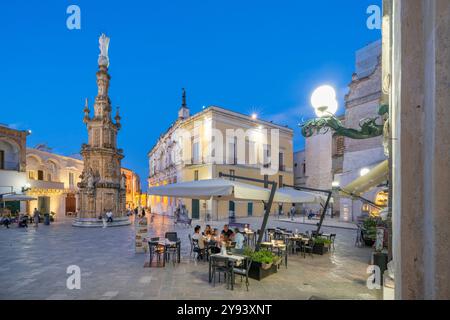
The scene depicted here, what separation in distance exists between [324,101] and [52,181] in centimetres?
3647

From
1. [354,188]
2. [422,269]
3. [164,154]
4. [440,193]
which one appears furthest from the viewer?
[164,154]

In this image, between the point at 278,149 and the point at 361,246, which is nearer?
the point at 361,246

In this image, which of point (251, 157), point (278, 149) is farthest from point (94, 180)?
point (278, 149)

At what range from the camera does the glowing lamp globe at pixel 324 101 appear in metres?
4.73

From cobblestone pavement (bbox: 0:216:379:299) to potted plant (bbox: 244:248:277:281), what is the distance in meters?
0.18

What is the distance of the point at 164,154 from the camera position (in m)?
39.4

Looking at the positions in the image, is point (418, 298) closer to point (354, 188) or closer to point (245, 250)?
point (245, 250)

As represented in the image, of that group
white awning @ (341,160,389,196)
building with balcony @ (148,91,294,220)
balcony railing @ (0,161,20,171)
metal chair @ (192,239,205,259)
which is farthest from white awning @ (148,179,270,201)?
balcony railing @ (0,161,20,171)

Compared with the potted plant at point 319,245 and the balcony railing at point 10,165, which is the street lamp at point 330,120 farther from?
the balcony railing at point 10,165

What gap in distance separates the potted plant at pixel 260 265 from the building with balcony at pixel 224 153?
18146 mm

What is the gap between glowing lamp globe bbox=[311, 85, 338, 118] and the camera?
473cm

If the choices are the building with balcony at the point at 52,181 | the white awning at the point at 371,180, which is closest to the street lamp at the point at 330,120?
the white awning at the point at 371,180

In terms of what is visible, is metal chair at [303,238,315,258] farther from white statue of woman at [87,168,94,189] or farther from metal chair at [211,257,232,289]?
white statue of woman at [87,168,94,189]
